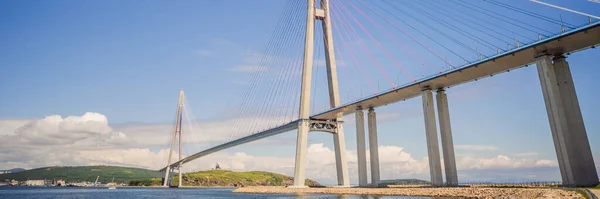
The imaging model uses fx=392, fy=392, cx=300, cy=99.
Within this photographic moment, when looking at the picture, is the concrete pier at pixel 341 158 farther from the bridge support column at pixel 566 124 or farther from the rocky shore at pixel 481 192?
the bridge support column at pixel 566 124

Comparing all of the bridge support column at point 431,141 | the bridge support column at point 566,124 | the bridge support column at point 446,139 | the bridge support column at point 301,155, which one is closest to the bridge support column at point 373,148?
the bridge support column at point 301,155

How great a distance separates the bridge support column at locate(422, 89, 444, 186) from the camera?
41500 mm

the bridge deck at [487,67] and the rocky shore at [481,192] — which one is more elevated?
the bridge deck at [487,67]

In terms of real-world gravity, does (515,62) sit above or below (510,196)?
above

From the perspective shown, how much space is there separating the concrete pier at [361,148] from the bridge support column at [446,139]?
13.5 m

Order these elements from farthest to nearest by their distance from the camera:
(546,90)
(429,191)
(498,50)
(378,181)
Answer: (378,181) < (429,191) < (498,50) < (546,90)

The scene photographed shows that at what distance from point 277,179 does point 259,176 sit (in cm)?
923

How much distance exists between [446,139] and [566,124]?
14.3m

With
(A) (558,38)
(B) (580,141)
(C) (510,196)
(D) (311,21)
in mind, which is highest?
(D) (311,21)

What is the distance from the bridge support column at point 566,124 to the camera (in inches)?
1114

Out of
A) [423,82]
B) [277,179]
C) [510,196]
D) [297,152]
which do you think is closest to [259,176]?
[277,179]

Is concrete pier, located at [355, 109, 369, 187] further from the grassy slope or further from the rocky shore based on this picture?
the grassy slope

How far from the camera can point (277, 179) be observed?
594 ft

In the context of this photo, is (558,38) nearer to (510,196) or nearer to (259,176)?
(510,196)
